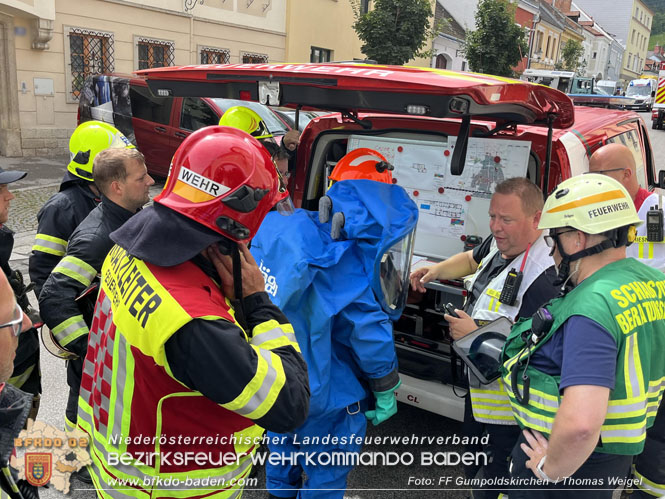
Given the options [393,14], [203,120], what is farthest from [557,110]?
[393,14]

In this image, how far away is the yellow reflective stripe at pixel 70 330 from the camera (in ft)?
8.50

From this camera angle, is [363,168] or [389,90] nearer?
[389,90]

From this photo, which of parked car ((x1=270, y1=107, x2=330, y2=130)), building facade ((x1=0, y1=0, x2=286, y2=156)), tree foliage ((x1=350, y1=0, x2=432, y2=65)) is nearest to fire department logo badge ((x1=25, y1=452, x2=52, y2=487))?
parked car ((x1=270, y1=107, x2=330, y2=130))

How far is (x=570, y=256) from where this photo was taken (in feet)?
6.59

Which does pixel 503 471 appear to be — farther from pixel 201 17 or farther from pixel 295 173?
pixel 201 17

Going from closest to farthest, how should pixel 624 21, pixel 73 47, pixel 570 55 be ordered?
pixel 73 47
pixel 570 55
pixel 624 21

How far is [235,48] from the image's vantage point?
1756 centimetres

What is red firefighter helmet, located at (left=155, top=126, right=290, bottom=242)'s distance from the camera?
158 centimetres

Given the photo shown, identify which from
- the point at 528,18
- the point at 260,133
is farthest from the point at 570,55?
the point at 260,133

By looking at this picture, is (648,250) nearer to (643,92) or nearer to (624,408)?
(624,408)

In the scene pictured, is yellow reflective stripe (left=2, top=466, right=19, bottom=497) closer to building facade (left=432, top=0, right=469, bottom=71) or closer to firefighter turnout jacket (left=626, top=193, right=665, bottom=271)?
firefighter turnout jacket (left=626, top=193, right=665, bottom=271)

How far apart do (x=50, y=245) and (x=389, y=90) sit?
2087mm

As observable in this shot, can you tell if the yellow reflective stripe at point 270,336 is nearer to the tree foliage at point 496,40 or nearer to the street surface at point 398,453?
the street surface at point 398,453

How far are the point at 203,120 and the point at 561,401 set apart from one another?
8.82 meters
